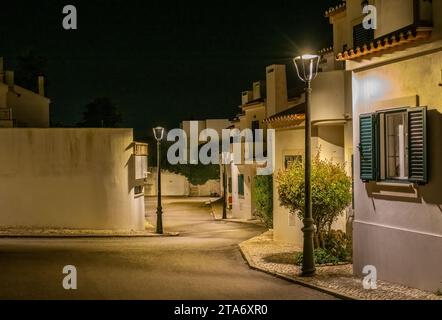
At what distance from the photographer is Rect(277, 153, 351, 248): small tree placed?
17.3m

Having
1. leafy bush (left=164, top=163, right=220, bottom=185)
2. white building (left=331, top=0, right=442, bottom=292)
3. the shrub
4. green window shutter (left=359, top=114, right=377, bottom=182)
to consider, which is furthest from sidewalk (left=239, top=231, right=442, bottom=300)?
leafy bush (left=164, top=163, right=220, bottom=185)

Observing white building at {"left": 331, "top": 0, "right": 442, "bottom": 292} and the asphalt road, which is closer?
white building at {"left": 331, "top": 0, "right": 442, "bottom": 292}

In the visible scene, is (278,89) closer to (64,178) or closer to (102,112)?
(64,178)

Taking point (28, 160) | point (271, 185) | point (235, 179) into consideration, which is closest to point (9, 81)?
point (28, 160)

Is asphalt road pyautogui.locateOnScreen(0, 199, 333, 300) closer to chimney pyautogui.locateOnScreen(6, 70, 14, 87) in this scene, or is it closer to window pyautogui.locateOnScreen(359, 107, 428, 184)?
window pyautogui.locateOnScreen(359, 107, 428, 184)

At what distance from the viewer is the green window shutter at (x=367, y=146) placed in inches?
559

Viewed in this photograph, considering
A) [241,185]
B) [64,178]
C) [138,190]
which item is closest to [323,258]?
[64,178]

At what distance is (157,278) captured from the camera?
1472cm

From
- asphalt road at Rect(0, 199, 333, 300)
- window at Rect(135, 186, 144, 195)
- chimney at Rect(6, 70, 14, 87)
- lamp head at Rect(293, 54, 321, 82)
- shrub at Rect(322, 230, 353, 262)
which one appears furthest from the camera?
chimney at Rect(6, 70, 14, 87)

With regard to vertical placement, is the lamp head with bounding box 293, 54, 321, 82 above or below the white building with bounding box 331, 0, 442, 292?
above

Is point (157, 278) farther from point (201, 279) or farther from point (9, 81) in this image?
point (9, 81)

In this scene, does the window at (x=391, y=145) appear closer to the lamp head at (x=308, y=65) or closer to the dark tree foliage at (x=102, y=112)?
the lamp head at (x=308, y=65)

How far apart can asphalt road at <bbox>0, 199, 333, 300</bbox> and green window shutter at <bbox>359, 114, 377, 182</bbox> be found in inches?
116

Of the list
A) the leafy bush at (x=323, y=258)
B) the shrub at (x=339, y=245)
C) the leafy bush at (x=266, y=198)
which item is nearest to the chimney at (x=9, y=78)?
the leafy bush at (x=266, y=198)
